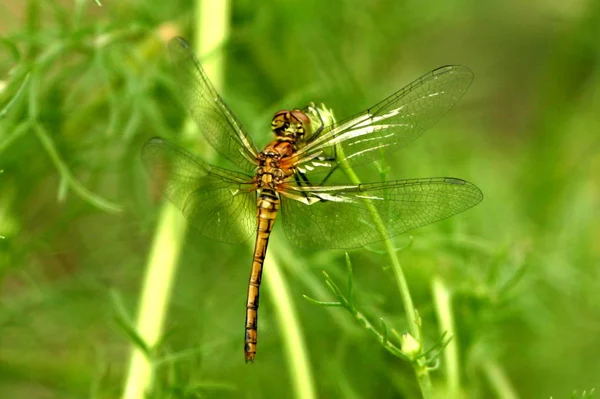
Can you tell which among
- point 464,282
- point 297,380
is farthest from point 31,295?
point 464,282

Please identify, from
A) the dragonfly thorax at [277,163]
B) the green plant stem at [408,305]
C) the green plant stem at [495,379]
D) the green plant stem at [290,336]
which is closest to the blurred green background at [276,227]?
the green plant stem at [495,379]

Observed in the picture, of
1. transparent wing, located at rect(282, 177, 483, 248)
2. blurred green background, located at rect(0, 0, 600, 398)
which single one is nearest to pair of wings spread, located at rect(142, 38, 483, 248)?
transparent wing, located at rect(282, 177, 483, 248)

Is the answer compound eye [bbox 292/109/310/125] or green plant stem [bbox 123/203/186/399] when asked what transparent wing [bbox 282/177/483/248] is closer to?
compound eye [bbox 292/109/310/125]

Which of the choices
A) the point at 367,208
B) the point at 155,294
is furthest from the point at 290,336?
the point at 367,208

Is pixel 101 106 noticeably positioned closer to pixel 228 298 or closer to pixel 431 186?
pixel 228 298

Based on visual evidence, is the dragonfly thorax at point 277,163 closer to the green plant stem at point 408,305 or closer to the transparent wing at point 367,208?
the transparent wing at point 367,208

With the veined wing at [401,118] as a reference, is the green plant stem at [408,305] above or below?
below

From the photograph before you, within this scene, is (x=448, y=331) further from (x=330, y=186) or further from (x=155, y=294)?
(x=155, y=294)
